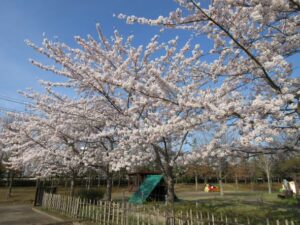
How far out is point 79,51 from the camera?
25.4ft

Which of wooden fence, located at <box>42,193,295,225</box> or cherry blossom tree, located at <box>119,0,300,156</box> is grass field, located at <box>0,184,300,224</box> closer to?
wooden fence, located at <box>42,193,295,225</box>

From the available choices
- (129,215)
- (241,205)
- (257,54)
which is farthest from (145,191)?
(257,54)

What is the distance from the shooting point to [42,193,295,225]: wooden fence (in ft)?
19.2

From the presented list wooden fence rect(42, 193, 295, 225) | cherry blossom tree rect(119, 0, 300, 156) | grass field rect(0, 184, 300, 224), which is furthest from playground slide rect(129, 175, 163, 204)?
cherry blossom tree rect(119, 0, 300, 156)

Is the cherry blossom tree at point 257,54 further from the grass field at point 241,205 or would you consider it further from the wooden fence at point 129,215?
the grass field at point 241,205

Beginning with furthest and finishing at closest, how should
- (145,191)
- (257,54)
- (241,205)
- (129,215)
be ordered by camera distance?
(145,191) < (241,205) < (129,215) < (257,54)

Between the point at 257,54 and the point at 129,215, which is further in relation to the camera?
the point at 129,215

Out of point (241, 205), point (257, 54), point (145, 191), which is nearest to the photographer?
point (257, 54)

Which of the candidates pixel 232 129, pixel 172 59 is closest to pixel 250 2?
pixel 232 129

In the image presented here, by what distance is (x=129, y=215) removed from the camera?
23.5ft

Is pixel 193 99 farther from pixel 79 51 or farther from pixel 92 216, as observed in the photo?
pixel 92 216

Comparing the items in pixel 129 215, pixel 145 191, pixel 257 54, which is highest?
pixel 257 54

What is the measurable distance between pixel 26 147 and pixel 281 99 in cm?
1150

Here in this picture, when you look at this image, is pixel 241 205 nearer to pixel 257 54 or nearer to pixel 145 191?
pixel 145 191
